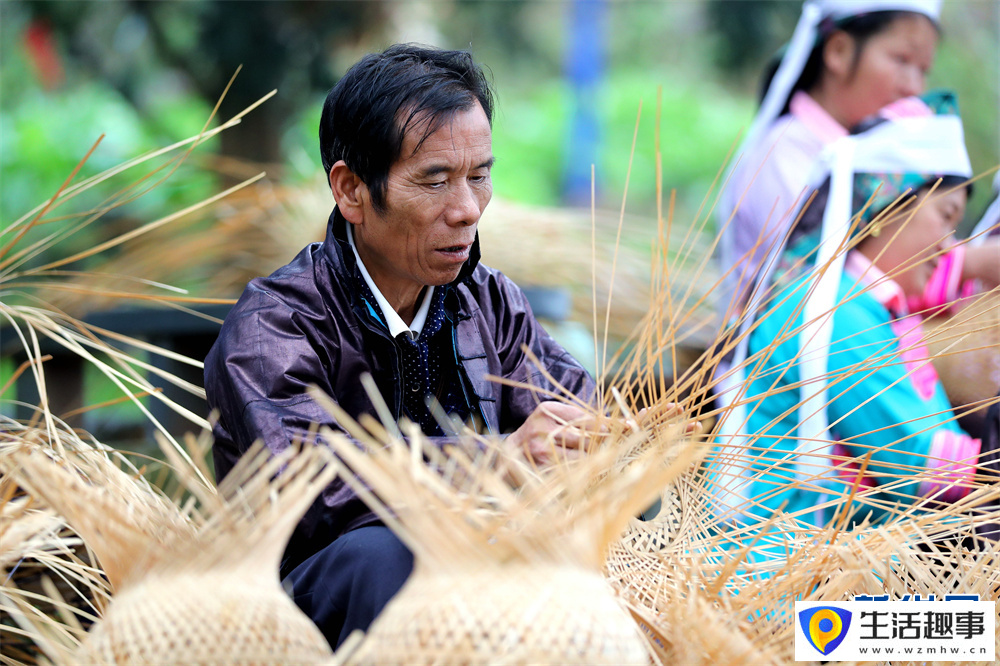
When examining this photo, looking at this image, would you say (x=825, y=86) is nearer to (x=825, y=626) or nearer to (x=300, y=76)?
(x=825, y=626)

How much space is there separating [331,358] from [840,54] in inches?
56.9

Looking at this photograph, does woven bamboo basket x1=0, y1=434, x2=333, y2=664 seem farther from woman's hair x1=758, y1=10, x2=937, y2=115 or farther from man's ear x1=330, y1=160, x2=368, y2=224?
woman's hair x1=758, y1=10, x2=937, y2=115

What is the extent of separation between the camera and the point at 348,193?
3.72ft

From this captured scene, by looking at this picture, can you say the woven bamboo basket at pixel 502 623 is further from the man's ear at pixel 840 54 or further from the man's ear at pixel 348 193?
the man's ear at pixel 840 54

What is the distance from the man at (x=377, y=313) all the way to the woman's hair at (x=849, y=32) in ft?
3.92

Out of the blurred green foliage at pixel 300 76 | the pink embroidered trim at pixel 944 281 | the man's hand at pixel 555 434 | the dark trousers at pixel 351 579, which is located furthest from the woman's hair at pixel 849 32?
the dark trousers at pixel 351 579

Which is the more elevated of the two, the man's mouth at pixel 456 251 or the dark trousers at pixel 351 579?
the man's mouth at pixel 456 251

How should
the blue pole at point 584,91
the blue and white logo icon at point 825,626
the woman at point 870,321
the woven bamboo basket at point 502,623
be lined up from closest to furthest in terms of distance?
1. the woven bamboo basket at point 502,623
2. the blue and white logo icon at point 825,626
3. the woman at point 870,321
4. the blue pole at point 584,91

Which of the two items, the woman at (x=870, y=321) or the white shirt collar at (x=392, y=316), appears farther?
the woman at (x=870, y=321)

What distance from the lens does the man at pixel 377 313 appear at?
0.94 m

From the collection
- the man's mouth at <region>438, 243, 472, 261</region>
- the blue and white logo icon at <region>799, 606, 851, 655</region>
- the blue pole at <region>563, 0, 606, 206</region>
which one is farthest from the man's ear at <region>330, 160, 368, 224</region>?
the blue pole at <region>563, 0, 606, 206</region>

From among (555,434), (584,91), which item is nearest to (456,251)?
(555,434)

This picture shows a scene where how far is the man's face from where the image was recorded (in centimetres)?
106

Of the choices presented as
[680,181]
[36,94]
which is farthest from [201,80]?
[680,181]
